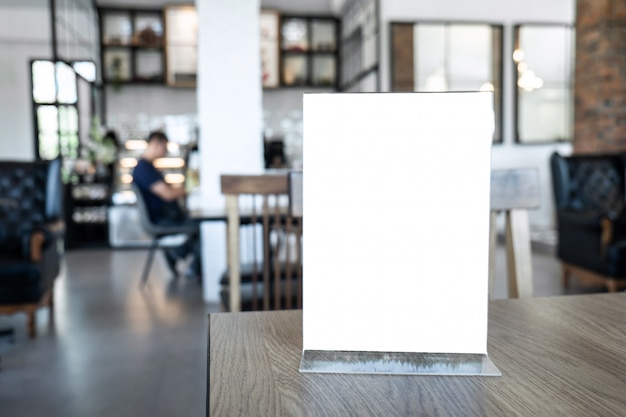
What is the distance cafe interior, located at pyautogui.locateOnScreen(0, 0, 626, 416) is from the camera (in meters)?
2.46

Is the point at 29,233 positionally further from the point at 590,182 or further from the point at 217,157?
the point at 590,182

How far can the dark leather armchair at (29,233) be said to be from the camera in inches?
144

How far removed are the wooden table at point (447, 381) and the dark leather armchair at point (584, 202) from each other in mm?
3859

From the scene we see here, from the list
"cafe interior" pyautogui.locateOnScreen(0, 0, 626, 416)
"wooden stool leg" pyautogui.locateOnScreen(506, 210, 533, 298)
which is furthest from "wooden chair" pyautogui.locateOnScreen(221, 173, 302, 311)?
"wooden stool leg" pyautogui.locateOnScreen(506, 210, 533, 298)

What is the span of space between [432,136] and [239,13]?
14.0ft

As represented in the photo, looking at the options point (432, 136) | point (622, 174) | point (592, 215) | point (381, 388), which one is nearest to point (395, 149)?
point (432, 136)

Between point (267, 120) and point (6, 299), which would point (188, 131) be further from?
point (6, 299)

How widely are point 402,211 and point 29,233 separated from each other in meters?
3.74

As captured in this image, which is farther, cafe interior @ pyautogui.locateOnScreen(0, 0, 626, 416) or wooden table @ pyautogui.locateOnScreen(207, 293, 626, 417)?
cafe interior @ pyautogui.locateOnScreen(0, 0, 626, 416)

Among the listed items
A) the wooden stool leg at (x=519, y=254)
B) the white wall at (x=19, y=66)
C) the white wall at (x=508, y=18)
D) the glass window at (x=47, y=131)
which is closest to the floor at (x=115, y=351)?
the wooden stool leg at (x=519, y=254)

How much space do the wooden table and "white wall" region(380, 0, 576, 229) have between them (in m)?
7.59

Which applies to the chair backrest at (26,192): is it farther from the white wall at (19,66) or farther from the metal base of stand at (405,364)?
the white wall at (19,66)

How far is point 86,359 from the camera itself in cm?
313

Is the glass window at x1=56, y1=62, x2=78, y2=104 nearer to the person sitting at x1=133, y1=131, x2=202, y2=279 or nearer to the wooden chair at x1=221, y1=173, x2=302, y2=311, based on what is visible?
the person sitting at x1=133, y1=131, x2=202, y2=279
